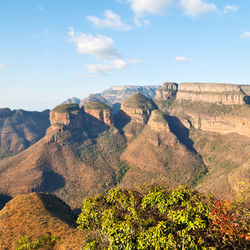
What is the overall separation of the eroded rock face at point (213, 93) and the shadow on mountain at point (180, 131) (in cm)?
3247

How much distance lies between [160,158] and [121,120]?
63.3 meters

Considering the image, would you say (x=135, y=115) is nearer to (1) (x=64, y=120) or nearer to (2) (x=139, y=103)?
(2) (x=139, y=103)

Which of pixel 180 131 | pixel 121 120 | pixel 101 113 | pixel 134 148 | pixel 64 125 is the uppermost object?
pixel 101 113

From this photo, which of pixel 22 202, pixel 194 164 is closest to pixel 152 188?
pixel 22 202

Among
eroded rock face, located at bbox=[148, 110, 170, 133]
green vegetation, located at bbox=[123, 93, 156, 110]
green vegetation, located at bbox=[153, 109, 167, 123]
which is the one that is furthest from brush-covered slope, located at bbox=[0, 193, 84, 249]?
green vegetation, located at bbox=[123, 93, 156, 110]

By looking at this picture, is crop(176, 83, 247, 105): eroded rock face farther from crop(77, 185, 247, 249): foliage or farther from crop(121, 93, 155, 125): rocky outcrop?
crop(77, 185, 247, 249): foliage

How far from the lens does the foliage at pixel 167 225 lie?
1343 centimetres

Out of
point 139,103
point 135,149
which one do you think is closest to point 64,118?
point 135,149

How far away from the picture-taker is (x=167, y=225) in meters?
15.6

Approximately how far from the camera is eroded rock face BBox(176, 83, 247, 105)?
134 meters

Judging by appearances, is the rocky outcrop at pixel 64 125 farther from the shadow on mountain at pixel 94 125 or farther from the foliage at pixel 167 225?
the foliage at pixel 167 225

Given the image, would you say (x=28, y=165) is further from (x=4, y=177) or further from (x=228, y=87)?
(x=228, y=87)

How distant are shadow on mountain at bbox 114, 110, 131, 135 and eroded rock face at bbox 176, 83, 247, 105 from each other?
63969 millimetres

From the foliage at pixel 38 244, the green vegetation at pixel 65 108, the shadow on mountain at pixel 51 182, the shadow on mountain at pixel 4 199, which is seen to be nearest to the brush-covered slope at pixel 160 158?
the shadow on mountain at pixel 51 182
